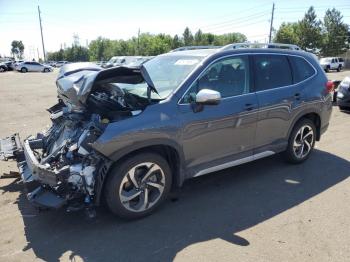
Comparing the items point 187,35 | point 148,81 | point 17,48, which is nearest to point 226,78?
point 148,81

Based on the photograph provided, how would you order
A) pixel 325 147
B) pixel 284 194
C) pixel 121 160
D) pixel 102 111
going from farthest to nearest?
pixel 325 147, pixel 284 194, pixel 102 111, pixel 121 160

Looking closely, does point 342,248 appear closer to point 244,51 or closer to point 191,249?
point 191,249

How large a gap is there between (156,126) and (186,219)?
113 cm

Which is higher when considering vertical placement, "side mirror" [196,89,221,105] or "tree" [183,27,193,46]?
"tree" [183,27,193,46]

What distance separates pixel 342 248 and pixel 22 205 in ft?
12.1

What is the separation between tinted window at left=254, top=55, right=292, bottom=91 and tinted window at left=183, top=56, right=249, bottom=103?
227 mm

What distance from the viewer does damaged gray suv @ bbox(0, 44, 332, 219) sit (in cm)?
381

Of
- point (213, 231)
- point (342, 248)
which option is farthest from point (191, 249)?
point (342, 248)

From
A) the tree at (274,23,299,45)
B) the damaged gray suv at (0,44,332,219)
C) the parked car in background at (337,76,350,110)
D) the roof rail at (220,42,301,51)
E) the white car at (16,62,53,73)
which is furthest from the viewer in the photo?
the tree at (274,23,299,45)

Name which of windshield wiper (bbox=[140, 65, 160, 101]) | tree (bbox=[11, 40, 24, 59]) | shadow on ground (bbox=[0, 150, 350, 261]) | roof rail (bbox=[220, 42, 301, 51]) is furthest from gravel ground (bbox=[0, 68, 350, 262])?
tree (bbox=[11, 40, 24, 59])

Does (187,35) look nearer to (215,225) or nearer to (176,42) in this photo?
(176,42)

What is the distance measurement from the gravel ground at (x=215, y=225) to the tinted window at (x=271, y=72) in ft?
4.55

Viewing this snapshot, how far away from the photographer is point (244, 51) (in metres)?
4.95

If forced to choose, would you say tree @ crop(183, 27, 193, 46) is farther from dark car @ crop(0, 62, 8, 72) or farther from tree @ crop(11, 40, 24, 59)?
tree @ crop(11, 40, 24, 59)
